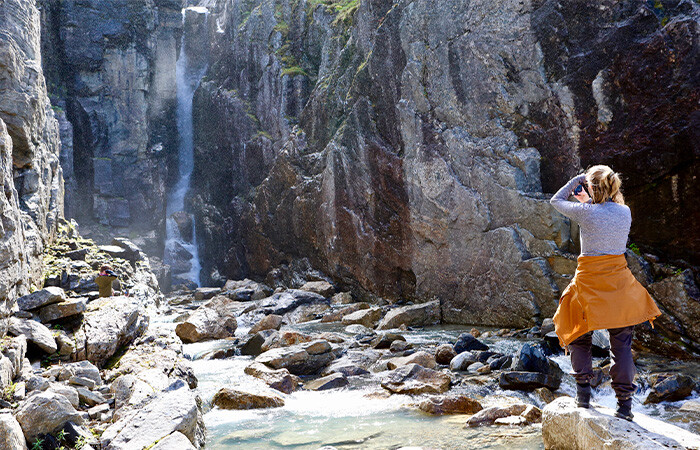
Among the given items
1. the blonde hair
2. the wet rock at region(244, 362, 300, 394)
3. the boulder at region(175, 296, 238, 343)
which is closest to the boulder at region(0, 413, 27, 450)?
the wet rock at region(244, 362, 300, 394)

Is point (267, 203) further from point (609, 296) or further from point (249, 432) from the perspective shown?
point (609, 296)

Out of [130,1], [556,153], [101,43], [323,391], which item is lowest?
[323,391]

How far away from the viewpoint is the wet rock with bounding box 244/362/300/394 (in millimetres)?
9320

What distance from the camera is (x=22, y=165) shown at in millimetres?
13055

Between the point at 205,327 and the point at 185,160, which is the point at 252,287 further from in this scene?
the point at 185,160

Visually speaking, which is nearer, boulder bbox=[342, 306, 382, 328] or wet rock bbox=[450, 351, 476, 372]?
wet rock bbox=[450, 351, 476, 372]

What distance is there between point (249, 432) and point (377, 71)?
17.3 meters

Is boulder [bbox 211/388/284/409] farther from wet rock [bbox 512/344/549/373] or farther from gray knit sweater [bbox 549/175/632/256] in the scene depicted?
gray knit sweater [bbox 549/175/632/256]

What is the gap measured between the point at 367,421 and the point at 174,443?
3.12m

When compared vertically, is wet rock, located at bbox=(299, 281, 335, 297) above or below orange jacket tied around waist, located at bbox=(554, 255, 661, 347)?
below

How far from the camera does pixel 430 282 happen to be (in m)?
18.7

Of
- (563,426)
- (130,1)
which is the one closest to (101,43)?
(130,1)

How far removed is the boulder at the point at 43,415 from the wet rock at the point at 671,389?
26.0 feet

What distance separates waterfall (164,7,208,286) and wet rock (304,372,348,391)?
87.6 ft
